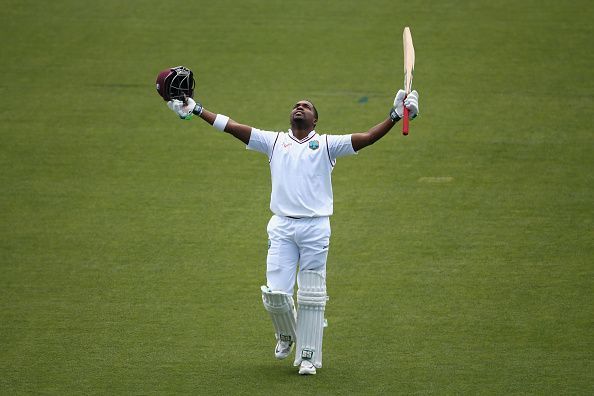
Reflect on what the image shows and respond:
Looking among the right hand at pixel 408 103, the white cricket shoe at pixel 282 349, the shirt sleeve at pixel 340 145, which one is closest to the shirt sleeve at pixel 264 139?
the shirt sleeve at pixel 340 145

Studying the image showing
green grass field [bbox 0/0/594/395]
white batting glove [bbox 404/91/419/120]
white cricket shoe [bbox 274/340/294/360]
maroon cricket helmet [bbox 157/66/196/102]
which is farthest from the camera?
green grass field [bbox 0/0/594/395]

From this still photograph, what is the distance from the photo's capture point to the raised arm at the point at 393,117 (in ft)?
22.3

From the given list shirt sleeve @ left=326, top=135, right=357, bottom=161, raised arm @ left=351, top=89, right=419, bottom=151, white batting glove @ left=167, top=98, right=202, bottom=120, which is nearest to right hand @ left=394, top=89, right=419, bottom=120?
raised arm @ left=351, top=89, right=419, bottom=151

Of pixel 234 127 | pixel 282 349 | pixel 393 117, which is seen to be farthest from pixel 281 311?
pixel 393 117

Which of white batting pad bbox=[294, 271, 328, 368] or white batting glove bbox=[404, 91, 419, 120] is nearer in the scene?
white batting glove bbox=[404, 91, 419, 120]

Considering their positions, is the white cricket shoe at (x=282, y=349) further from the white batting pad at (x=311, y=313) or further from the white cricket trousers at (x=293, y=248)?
the white cricket trousers at (x=293, y=248)

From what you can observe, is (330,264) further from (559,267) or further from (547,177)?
(547,177)

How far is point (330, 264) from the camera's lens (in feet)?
30.2

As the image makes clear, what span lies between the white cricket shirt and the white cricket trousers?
0.07 m

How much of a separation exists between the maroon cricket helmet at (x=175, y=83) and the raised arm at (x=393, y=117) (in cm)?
127

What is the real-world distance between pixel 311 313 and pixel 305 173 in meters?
0.98

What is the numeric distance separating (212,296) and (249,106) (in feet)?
14.2

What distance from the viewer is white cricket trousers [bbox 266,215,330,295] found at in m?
7.00

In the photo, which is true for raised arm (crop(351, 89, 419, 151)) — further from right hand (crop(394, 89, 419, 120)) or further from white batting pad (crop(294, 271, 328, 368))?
white batting pad (crop(294, 271, 328, 368))
